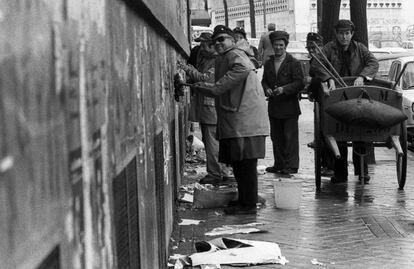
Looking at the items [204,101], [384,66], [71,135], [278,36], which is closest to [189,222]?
[204,101]

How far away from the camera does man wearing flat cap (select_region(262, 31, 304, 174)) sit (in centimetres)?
1087

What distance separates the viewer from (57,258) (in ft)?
6.49

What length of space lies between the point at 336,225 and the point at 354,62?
2802 millimetres

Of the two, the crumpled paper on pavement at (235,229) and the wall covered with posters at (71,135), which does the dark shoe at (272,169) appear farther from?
the wall covered with posters at (71,135)

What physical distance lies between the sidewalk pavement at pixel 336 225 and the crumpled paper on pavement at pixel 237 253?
0.08 metres

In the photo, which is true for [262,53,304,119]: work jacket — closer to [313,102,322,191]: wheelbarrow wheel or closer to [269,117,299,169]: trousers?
[269,117,299,169]: trousers

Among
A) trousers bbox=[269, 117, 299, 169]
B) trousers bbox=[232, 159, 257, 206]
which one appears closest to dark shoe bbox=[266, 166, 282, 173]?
trousers bbox=[269, 117, 299, 169]

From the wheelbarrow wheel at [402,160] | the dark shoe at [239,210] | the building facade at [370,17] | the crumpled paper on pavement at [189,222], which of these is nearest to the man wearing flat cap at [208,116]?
the dark shoe at [239,210]

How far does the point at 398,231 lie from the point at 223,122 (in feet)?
6.09

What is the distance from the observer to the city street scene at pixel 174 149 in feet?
5.79

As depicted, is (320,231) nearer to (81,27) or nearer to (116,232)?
(116,232)

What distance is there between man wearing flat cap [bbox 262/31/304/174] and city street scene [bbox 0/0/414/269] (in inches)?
0.8

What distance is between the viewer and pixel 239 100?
25.9 ft

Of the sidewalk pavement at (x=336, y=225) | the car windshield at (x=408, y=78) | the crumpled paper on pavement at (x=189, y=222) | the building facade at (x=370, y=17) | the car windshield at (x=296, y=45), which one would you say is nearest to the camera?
the sidewalk pavement at (x=336, y=225)
